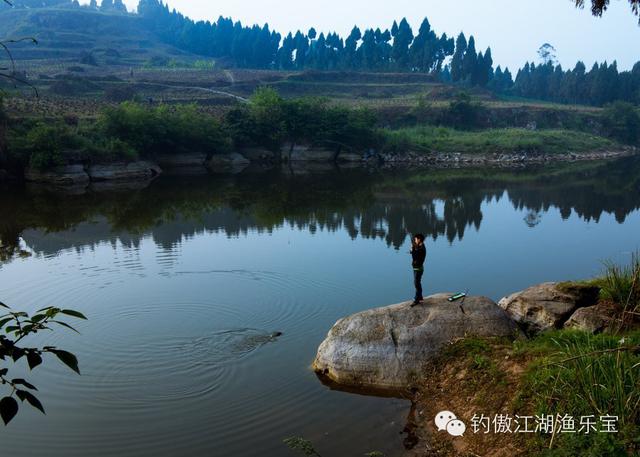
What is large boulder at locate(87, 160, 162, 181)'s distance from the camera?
44625mm

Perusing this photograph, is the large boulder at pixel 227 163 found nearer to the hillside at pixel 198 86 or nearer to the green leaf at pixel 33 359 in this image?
the hillside at pixel 198 86

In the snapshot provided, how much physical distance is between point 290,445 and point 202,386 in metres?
3.11

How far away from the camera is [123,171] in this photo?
46.3 m

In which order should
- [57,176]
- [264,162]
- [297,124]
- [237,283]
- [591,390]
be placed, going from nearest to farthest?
[591,390] → [237,283] → [57,176] → [297,124] → [264,162]

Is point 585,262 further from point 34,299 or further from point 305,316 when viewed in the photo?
point 34,299

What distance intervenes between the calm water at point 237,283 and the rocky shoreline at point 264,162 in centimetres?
500

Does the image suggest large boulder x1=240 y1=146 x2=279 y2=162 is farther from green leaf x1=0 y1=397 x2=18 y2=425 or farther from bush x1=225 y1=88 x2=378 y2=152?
green leaf x1=0 y1=397 x2=18 y2=425

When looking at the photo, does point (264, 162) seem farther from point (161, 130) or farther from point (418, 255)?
point (418, 255)

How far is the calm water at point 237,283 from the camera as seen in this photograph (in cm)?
976

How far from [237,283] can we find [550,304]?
979 cm

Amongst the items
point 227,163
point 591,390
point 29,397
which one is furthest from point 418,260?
point 227,163

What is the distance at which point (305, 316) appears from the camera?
1484cm

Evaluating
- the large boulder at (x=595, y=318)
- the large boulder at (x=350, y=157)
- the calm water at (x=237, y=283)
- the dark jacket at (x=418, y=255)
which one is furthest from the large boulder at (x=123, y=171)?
the large boulder at (x=595, y=318)

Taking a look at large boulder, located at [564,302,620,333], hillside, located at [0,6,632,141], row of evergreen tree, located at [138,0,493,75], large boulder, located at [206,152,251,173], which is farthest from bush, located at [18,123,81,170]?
row of evergreen tree, located at [138,0,493,75]
